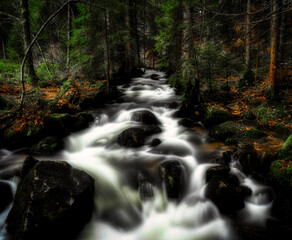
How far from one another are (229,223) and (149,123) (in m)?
5.63

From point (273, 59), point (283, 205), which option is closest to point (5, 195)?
point (283, 205)

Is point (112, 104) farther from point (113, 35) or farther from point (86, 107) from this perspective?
point (113, 35)

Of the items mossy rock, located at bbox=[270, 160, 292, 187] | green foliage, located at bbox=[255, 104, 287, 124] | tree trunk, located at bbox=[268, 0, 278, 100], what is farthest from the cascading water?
tree trunk, located at bbox=[268, 0, 278, 100]

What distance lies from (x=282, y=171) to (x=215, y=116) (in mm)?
3968

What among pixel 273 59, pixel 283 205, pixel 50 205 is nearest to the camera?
pixel 50 205

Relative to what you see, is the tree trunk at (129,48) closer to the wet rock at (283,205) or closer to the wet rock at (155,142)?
the wet rock at (155,142)

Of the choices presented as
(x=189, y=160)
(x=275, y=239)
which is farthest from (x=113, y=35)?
(x=275, y=239)

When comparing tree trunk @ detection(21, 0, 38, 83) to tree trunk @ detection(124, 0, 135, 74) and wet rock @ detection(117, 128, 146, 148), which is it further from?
wet rock @ detection(117, 128, 146, 148)

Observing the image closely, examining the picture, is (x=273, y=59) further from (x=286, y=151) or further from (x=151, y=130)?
(x=151, y=130)

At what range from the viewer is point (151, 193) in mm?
5051

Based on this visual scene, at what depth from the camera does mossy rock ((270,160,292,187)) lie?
442cm

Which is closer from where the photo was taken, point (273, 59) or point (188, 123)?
point (273, 59)

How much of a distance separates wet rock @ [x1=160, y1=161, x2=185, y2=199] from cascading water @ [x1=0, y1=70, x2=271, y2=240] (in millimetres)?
121

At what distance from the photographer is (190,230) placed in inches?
174
